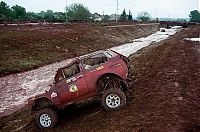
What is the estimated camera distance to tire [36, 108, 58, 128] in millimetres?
12812

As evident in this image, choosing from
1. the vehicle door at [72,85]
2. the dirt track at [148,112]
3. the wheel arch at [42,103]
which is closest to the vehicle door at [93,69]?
the vehicle door at [72,85]

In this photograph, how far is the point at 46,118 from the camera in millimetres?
12914

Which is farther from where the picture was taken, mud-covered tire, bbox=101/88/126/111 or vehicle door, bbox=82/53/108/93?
vehicle door, bbox=82/53/108/93

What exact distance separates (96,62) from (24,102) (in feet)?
25.6

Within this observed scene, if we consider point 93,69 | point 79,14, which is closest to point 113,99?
point 93,69

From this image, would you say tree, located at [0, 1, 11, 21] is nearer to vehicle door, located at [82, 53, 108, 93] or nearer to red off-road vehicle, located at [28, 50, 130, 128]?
red off-road vehicle, located at [28, 50, 130, 128]

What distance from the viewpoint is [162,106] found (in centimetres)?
1140

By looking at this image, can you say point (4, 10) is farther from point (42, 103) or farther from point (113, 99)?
point (113, 99)

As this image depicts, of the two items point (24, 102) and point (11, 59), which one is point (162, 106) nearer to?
point (24, 102)

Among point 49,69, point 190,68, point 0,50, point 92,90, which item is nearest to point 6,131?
point 92,90

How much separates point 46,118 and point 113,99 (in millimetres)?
2748

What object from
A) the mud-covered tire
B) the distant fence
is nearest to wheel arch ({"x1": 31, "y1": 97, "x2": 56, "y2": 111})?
the mud-covered tire

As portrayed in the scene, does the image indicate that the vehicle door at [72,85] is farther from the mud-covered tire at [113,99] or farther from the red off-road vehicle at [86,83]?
the mud-covered tire at [113,99]

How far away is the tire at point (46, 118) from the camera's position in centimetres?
1281
